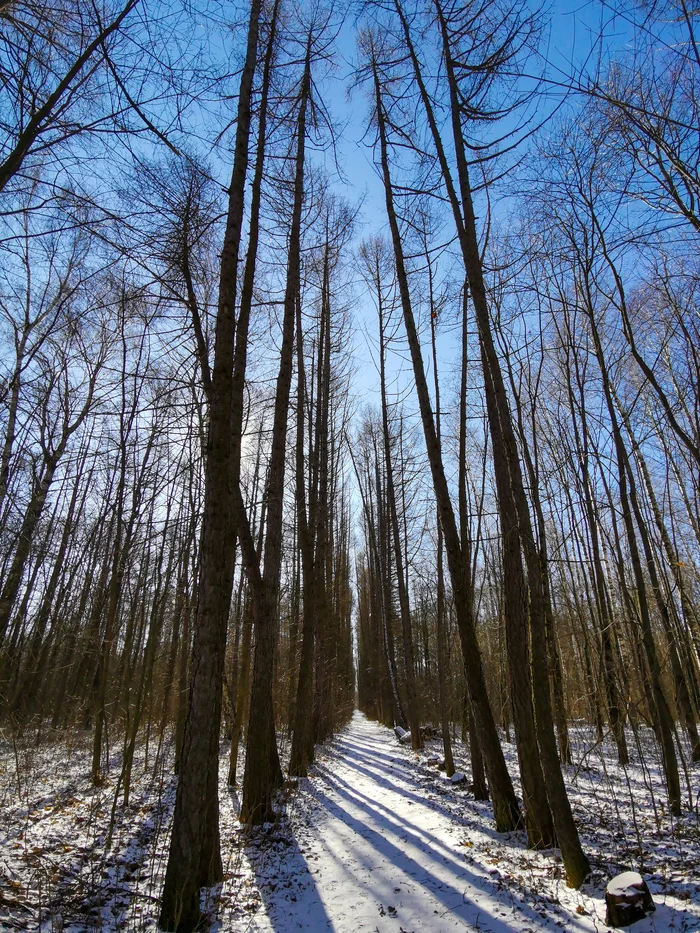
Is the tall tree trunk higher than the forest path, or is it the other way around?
the tall tree trunk

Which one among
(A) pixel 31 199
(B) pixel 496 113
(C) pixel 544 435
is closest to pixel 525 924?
(A) pixel 31 199

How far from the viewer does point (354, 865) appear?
16.2 ft

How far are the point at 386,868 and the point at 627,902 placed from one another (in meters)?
2.42

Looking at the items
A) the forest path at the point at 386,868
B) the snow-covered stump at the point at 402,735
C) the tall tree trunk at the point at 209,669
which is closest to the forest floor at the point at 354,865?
the forest path at the point at 386,868

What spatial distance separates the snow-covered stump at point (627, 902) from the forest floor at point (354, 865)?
0.18 feet

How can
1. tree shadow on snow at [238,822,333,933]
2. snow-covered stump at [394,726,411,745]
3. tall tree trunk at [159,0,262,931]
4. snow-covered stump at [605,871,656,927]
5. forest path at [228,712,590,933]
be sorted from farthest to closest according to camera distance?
snow-covered stump at [394,726,411,745], tree shadow on snow at [238,822,333,933], forest path at [228,712,590,933], tall tree trunk at [159,0,262,931], snow-covered stump at [605,871,656,927]

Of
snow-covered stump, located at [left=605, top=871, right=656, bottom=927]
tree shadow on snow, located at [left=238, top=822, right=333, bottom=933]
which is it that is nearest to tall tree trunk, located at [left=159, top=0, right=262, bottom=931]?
tree shadow on snow, located at [left=238, top=822, right=333, bottom=933]

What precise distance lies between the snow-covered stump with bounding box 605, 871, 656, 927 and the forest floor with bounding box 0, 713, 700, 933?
0.06m

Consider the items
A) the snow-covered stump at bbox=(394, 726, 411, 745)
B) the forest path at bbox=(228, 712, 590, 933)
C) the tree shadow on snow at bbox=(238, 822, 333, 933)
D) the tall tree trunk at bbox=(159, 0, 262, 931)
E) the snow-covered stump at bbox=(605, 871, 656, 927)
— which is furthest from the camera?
the snow-covered stump at bbox=(394, 726, 411, 745)

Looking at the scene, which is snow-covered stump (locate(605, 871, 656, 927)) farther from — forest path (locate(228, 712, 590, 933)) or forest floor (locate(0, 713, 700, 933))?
forest path (locate(228, 712, 590, 933))

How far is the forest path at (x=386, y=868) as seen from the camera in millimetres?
3676

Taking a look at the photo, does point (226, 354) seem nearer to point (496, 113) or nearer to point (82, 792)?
point (496, 113)

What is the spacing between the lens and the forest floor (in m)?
3.58

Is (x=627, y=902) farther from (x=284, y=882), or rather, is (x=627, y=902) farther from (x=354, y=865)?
(x=284, y=882)
